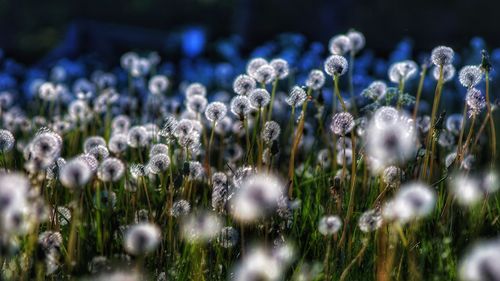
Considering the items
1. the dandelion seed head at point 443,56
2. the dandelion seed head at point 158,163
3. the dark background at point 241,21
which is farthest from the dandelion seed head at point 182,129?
the dark background at point 241,21

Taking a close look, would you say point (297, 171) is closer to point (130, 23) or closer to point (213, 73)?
point (213, 73)

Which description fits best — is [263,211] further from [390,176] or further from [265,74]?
[265,74]

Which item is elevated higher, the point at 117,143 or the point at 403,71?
the point at 403,71

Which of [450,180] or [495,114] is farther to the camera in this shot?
[495,114]

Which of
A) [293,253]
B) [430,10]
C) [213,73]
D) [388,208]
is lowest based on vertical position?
[293,253]

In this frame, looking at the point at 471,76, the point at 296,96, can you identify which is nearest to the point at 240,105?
the point at 296,96

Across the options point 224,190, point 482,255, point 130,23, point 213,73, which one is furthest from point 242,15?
point 130,23

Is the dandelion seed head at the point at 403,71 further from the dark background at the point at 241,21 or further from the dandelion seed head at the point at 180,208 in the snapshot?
the dark background at the point at 241,21

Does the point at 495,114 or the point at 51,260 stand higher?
the point at 495,114

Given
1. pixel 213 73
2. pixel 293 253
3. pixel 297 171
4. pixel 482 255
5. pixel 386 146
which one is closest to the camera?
pixel 482 255
